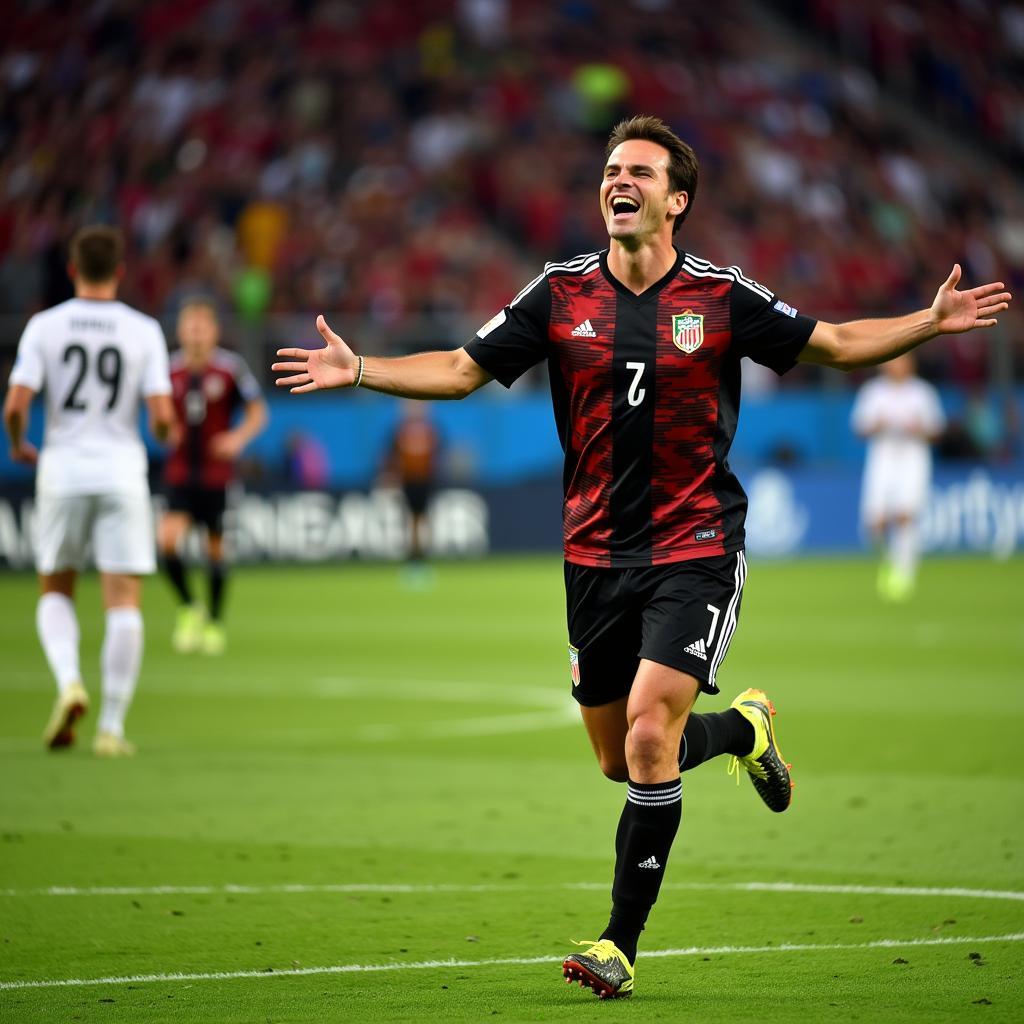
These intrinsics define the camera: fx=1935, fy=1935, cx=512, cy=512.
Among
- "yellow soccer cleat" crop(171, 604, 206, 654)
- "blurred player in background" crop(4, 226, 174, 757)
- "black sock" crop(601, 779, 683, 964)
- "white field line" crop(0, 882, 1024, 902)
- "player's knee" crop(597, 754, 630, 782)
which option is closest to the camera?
"black sock" crop(601, 779, 683, 964)

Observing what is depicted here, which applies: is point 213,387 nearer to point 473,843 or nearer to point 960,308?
point 473,843

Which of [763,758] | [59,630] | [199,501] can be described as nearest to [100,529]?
[59,630]

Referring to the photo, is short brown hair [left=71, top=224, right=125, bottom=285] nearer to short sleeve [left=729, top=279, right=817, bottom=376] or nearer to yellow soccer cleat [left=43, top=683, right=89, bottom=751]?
yellow soccer cleat [left=43, top=683, right=89, bottom=751]

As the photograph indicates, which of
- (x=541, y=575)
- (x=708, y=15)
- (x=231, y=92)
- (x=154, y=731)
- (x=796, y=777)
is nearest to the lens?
(x=796, y=777)

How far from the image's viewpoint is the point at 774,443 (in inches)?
1149

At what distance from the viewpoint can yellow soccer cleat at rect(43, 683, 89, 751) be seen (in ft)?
33.1

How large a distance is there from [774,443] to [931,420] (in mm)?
6347

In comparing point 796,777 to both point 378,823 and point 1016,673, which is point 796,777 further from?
point 1016,673

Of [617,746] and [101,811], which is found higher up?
[617,746]

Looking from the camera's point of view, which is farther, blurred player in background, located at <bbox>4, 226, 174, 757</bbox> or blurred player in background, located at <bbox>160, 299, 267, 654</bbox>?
blurred player in background, located at <bbox>160, 299, 267, 654</bbox>

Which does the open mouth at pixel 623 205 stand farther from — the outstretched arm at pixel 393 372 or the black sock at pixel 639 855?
the black sock at pixel 639 855

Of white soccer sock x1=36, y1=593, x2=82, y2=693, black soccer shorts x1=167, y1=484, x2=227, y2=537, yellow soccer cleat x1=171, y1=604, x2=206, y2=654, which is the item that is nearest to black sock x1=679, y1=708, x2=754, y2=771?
white soccer sock x1=36, y1=593, x2=82, y2=693

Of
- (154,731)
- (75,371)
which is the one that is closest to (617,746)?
(75,371)

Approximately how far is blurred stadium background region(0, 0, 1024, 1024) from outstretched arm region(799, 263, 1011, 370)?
5.97 feet
